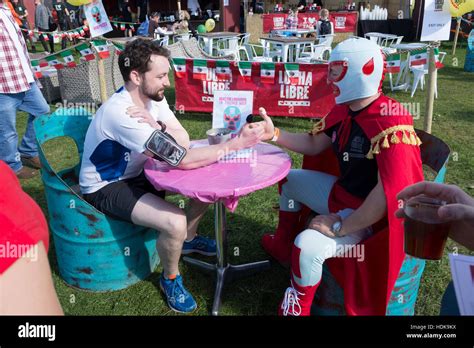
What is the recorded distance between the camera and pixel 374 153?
2.26 meters

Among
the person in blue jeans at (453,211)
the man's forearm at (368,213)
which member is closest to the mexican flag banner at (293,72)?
the man's forearm at (368,213)

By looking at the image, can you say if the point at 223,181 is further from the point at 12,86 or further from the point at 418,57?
the point at 418,57

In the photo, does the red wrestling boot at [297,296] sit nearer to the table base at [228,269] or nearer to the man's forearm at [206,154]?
the table base at [228,269]

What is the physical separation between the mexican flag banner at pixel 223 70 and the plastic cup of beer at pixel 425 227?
196 inches

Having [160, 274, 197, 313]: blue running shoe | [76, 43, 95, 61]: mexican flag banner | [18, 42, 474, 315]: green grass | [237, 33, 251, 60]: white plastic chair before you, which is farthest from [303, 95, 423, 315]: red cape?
[237, 33, 251, 60]: white plastic chair

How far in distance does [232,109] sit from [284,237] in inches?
43.4

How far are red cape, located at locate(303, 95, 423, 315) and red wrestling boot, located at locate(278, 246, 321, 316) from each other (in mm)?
193

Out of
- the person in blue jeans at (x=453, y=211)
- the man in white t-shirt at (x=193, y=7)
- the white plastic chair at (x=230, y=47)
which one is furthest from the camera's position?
the man in white t-shirt at (x=193, y=7)

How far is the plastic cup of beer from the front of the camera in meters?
1.65

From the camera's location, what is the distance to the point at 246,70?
625cm

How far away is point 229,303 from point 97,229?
3.40 feet

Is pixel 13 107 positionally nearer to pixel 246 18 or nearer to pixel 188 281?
pixel 188 281

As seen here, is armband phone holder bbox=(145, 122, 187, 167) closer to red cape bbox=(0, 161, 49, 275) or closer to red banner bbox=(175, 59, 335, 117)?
red cape bbox=(0, 161, 49, 275)

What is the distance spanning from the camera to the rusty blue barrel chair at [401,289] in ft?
7.59
